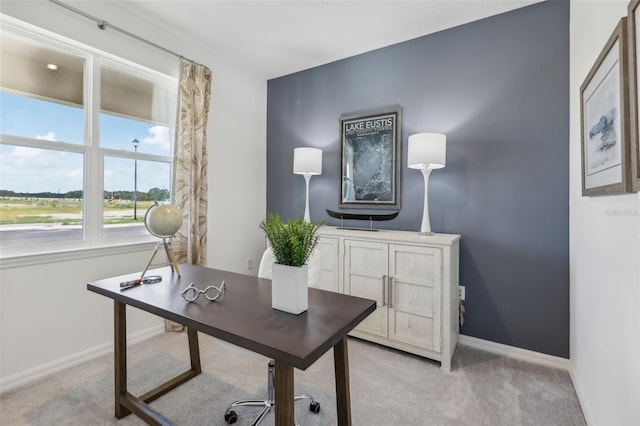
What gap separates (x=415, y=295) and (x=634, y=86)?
1626 millimetres

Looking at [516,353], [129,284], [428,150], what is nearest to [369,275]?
[428,150]

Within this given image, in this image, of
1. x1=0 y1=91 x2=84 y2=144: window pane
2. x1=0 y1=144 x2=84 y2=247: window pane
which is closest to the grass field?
x1=0 y1=144 x2=84 y2=247: window pane

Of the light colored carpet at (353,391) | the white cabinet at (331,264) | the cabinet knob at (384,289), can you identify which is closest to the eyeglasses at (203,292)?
the light colored carpet at (353,391)

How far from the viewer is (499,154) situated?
91.7 inches

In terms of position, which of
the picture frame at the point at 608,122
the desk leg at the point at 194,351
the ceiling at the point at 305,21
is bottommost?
the desk leg at the point at 194,351

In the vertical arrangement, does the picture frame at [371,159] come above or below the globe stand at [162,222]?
above

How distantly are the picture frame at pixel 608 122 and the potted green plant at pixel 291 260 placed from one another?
1250mm

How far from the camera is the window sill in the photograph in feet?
6.16

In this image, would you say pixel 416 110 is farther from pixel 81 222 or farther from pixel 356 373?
pixel 81 222

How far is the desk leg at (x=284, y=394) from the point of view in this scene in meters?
0.95

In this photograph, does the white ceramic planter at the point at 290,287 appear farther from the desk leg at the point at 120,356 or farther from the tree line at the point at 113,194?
the tree line at the point at 113,194

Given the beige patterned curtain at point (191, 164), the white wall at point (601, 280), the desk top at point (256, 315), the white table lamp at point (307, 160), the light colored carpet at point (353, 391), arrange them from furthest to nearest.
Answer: the white table lamp at point (307, 160) → the beige patterned curtain at point (191, 164) → the light colored carpet at point (353, 391) → the white wall at point (601, 280) → the desk top at point (256, 315)

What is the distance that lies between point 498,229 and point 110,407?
290 cm

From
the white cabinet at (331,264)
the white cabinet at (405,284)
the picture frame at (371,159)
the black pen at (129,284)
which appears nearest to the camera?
the black pen at (129,284)
